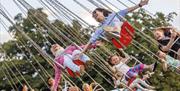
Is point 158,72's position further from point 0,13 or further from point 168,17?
point 0,13

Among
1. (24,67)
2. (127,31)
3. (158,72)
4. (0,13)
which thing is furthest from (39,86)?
(127,31)

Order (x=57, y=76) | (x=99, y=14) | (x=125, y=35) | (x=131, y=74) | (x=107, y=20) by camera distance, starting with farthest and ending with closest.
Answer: (x=57, y=76)
(x=131, y=74)
(x=125, y=35)
(x=107, y=20)
(x=99, y=14)

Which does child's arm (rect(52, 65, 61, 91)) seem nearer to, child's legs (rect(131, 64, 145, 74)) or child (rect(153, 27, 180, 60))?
child's legs (rect(131, 64, 145, 74))

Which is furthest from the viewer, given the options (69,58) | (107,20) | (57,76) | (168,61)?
(57,76)

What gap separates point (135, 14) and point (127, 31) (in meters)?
22.3

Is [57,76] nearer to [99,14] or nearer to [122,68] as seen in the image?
[122,68]

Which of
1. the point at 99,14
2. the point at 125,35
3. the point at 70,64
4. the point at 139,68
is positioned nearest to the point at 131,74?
the point at 139,68

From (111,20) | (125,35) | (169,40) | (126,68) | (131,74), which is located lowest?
(131,74)

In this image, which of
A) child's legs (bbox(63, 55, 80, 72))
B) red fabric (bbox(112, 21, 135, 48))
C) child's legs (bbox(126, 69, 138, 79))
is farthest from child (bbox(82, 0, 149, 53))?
child's legs (bbox(126, 69, 138, 79))

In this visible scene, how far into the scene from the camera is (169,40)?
11.0 m

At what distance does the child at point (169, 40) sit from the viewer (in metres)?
10.9

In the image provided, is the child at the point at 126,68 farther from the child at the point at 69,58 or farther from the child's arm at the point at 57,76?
the child's arm at the point at 57,76

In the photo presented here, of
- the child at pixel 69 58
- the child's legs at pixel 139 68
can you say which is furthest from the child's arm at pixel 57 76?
the child's legs at pixel 139 68

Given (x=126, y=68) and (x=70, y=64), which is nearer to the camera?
(x=70, y=64)
